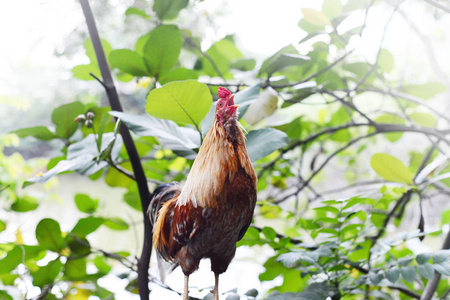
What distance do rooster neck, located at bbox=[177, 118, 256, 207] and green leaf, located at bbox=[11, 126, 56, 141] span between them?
0.33 metres

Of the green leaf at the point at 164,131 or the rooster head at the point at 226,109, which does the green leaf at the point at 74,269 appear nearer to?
the green leaf at the point at 164,131

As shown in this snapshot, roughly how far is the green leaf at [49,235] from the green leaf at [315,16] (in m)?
0.60

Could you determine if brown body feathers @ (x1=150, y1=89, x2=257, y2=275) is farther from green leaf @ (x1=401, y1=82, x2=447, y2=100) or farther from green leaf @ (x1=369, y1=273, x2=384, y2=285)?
green leaf @ (x1=401, y1=82, x2=447, y2=100)

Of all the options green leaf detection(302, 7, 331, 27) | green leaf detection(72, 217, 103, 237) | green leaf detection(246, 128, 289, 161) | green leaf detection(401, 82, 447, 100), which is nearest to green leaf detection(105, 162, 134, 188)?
green leaf detection(72, 217, 103, 237)

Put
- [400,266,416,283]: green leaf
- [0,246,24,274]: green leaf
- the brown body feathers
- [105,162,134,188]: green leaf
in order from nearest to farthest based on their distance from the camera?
the brown body feathers
[400,266,416,283]: green leaf
[0,246,24,274]: green leaf
[105,162,134,188]: green leaf

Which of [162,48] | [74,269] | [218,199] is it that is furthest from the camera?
[74,269]

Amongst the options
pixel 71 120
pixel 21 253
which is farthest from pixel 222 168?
pixel 21 253

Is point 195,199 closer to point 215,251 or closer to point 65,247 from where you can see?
point 215,251

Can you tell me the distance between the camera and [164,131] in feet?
1.67

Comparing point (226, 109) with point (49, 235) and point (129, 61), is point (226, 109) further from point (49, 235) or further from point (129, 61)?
point (49, 235)

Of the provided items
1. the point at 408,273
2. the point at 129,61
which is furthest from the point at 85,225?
the point at 408,273

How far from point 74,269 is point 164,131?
410 mm

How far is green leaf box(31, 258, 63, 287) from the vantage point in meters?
0.66

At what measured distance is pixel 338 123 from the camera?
1033 millimetres
